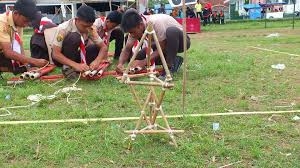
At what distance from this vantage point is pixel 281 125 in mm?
4023

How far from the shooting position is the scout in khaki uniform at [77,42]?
19.2 ft

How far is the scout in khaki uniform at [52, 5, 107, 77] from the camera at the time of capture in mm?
5848

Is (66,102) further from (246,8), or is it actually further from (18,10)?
(246,8)

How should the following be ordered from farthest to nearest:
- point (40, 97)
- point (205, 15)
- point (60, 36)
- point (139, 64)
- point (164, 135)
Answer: point (205, 15)
point (139, 64)
point (60, 36)
point (40, 97)
point (164, 135)

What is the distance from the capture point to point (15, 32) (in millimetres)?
6098

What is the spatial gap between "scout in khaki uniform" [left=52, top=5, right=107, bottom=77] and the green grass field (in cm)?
27

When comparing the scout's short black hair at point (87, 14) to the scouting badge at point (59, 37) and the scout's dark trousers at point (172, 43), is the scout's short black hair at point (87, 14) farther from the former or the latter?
the scout's dark trousers at point (172, 43)

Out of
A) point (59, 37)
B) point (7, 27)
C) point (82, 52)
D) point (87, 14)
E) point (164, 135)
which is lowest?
point (164, 135)

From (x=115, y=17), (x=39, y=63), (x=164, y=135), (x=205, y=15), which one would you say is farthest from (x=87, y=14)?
(x=205, y=15)

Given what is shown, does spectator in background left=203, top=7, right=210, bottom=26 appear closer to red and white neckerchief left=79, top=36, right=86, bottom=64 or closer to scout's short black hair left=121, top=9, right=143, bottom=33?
red and white neckerchief left=79, top=36, right=86, bottom=64

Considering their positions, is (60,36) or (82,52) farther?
(82,52)

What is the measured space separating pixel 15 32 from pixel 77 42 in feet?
2.88

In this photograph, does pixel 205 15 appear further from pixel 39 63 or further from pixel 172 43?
pixel 39 63

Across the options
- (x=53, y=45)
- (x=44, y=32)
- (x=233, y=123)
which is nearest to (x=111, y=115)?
(x=233, y=123)
